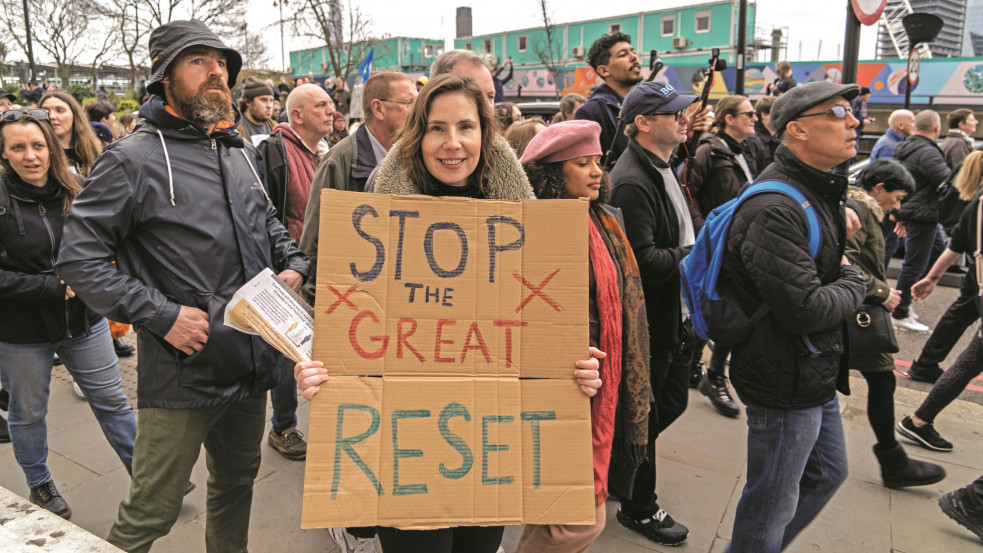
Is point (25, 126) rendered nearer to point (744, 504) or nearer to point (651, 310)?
point (651, 310)

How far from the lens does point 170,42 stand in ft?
7.73

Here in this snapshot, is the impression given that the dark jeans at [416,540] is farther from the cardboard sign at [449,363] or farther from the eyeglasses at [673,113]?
the eyeglasses at [673,113]

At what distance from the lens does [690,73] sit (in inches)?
1232

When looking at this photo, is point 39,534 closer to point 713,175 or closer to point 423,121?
point 423,121

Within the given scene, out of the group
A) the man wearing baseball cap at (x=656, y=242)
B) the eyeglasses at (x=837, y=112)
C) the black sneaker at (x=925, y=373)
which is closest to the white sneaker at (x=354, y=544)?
the man wearing baseball cap at (x=656, y=242)

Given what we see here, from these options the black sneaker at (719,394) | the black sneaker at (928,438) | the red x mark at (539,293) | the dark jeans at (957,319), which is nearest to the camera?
the red x mark at (539,293)

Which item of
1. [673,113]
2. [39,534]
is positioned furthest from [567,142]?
[39,534]

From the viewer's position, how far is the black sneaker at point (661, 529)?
10.5 ft

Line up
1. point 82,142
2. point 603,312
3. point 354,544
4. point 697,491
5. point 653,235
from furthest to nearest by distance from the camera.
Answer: point 82,142 → point 697,491 → point 653,235 → point 354,544 → point 603,312

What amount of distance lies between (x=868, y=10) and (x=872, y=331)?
3.28m

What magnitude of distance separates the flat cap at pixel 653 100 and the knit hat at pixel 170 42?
6.54 feet

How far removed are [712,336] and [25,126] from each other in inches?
136

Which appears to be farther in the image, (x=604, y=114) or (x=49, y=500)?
(x=604, y=114)

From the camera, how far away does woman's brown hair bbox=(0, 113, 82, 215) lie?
329cm
